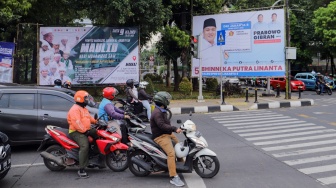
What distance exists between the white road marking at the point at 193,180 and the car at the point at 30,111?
3.20m

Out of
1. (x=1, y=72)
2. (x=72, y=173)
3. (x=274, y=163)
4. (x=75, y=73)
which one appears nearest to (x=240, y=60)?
(x=75, y=73)

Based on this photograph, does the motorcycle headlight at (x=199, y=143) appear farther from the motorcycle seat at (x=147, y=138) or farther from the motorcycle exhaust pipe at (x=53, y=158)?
the motorcycle exhaust pipe at (x=53, y=158)

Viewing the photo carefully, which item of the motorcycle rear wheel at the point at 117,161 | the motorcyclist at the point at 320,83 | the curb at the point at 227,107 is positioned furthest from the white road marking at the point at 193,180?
the motorcyclist at the point at 320,83

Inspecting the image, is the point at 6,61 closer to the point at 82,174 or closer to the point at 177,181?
the point at 82,174

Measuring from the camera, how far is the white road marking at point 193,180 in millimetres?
5641

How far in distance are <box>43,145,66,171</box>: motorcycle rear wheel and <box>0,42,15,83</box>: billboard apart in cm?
1183

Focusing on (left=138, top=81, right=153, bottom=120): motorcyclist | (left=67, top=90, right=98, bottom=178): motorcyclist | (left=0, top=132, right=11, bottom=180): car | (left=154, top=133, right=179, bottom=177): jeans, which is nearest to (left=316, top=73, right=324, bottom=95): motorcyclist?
(left=138, top=81, right=153, bottom=120): motorcyclist

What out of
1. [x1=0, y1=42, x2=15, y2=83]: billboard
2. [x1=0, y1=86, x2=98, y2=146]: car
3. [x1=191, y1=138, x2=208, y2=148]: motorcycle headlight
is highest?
[x1=0, y1=42, x2=15, y2=83]: billboard

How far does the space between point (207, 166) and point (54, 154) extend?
277 cm

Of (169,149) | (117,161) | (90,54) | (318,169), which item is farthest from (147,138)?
(90,54)

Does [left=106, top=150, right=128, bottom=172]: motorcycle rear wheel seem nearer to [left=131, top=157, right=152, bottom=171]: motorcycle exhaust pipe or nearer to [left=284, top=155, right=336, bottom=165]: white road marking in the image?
[left=131, top=157, right=152, bottom=171]: motorcycle exhaust pipe

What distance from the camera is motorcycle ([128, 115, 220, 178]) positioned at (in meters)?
5.85

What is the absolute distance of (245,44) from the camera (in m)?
19.8

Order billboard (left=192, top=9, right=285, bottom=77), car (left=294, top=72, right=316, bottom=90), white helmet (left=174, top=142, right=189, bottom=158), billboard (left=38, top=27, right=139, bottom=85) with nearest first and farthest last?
white helmet (left=174, top=142, right=189, bottom=158), billboard (left=38, top=27, right=139, bottom=85), billboard (left=192, top=9, right=285, bottom=77), car (left=294, top=72, right=316, bottom=90)
